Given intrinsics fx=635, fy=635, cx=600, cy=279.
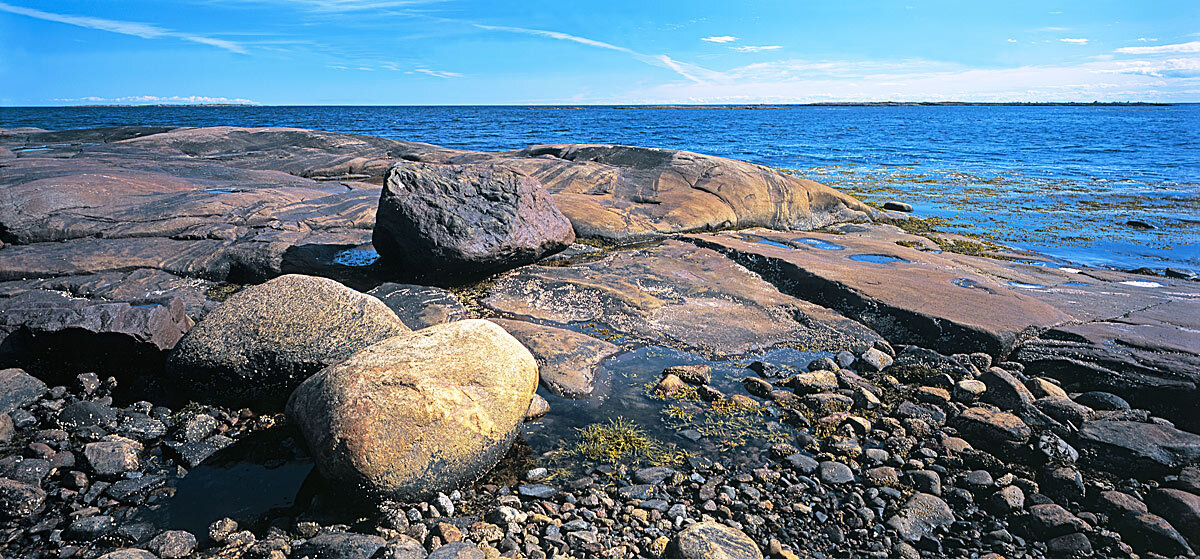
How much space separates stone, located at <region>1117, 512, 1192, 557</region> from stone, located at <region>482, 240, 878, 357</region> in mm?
2954

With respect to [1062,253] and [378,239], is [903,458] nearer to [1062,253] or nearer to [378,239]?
[378,239]

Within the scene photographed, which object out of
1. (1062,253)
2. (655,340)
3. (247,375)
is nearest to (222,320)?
(247,375)

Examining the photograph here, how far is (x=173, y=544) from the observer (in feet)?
11.8

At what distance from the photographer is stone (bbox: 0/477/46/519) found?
3879 mm

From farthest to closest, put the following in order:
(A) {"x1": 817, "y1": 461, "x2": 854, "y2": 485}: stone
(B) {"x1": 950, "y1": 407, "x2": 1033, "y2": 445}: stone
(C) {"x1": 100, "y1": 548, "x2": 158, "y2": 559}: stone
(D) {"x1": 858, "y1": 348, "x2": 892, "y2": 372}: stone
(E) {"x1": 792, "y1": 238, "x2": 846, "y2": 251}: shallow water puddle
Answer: (E) {"x1": 792, "y1": 238, "x2": 846, "y2": 251}: shallow water puddle
(D) {"x1": 858, "y1": 348, "x2": 892, "y2": 372}: stone
(B) {"x1": 950, "y1": 407, "x2": 1033, "y2": 445}: stone
(A) {"x1": 817, "y1": 461, "x2": 854, "y2": 485}: stone
(C) {"x1": 100, "y1": 548, "x2": 158, "y2": 559}: stone

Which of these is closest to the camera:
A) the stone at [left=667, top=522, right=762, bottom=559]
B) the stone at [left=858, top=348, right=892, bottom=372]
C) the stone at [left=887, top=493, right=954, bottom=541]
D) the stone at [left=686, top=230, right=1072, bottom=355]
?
the stone at [left=667, top=522, right=762, bottom=559]

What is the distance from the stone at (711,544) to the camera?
3.50m

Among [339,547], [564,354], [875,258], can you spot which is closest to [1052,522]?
[564,354]

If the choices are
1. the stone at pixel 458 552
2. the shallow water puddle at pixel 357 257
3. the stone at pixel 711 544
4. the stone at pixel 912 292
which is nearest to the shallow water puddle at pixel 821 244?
the stone at pixel 912 292

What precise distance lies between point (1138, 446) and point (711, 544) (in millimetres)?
3460

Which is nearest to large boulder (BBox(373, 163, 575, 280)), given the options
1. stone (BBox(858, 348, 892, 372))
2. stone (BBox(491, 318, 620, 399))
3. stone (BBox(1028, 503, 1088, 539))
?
stone (BBox(491, 318, 620, 399))

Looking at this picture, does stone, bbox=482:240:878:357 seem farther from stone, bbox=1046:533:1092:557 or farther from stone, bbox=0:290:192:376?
stone, bbox=0:290:192:376

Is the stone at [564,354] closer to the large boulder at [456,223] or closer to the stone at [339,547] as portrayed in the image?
the large boulder at [456,223]

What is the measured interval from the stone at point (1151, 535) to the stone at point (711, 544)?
232cm
